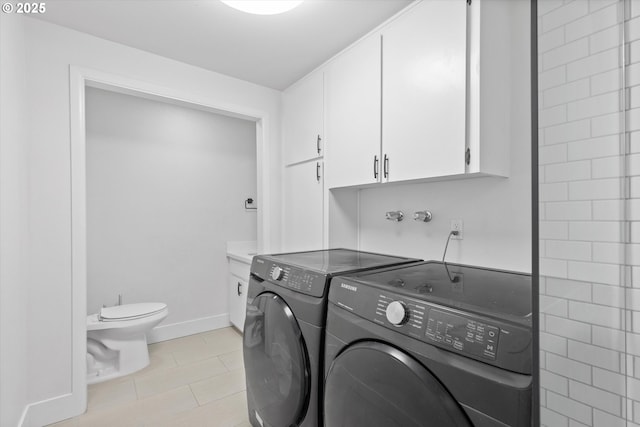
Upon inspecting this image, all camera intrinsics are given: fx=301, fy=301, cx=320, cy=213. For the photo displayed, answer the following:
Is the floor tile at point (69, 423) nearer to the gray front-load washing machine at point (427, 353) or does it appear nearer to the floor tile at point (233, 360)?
the floor tile at point (233, 360)

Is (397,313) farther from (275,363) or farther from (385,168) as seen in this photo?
(385,168)

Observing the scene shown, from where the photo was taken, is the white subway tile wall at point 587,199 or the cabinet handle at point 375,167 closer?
the white subway tile wall at point 587,199

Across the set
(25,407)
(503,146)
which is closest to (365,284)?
(503,146)

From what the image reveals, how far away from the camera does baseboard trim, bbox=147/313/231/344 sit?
114 inches

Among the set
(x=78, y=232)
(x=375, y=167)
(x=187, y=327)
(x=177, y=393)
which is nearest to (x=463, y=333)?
(x=375, y=167)

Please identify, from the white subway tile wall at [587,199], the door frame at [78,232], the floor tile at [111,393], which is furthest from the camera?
the floor tile at [111,393]

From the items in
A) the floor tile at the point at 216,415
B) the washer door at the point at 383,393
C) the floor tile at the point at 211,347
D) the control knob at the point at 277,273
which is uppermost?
the control knob at the point at 277,273

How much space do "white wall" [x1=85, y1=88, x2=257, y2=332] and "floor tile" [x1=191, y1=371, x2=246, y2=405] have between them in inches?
39.7

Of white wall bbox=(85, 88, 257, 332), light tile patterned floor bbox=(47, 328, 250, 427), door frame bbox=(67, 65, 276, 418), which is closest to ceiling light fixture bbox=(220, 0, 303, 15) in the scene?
door frame bbox=(67, 65, 276, 418)

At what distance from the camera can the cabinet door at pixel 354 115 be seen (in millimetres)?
1802

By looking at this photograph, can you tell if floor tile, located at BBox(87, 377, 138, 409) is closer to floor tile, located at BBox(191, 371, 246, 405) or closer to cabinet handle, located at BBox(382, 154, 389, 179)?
floor tile, located at BBox(191, 371, 246, 405)

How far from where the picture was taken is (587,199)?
383 millimetres

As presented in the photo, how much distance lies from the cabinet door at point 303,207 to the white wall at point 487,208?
0.52 meters

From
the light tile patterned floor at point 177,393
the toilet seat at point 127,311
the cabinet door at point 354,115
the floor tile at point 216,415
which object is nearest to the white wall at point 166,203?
the toilet seat at point 127,311
